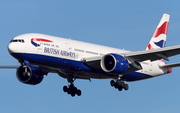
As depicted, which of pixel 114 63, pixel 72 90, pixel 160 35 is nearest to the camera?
pixel 114 63

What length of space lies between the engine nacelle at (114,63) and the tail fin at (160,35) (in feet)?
41.0

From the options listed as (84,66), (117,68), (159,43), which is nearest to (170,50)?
(117,68)

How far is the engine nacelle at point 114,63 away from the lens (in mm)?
51156

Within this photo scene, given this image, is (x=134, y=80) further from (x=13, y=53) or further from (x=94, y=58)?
(x=13, y=53)

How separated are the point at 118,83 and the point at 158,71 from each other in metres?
6.88

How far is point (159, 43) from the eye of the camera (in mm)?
65000

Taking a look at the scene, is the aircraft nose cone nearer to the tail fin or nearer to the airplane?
the airplane

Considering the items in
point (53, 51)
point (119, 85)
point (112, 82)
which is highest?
point (53, 51)

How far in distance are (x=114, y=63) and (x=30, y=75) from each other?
29.8ft

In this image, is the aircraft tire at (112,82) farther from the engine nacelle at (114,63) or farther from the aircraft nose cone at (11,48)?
the aircraft nose cone at (11,48)

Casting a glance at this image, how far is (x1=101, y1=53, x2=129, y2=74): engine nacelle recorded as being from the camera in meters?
51.2

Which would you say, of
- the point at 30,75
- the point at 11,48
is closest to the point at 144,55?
the point at 30,75

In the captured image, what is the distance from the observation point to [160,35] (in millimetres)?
65938

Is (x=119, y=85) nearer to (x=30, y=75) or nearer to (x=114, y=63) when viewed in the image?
(x=114, y=63)
